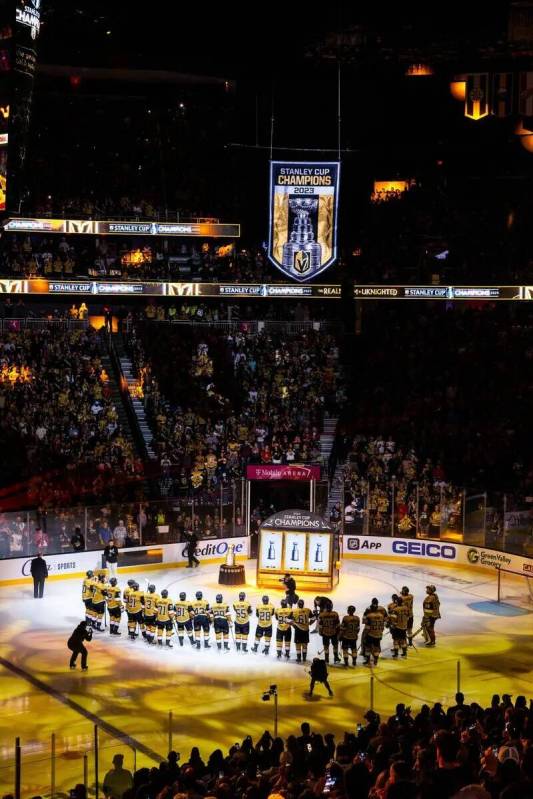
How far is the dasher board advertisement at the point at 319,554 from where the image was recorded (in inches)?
1069

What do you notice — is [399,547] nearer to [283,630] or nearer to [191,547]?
[191,547]

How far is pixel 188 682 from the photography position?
20312mm

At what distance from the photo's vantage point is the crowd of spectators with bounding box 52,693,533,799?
7.85 meters

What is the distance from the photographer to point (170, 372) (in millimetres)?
36531

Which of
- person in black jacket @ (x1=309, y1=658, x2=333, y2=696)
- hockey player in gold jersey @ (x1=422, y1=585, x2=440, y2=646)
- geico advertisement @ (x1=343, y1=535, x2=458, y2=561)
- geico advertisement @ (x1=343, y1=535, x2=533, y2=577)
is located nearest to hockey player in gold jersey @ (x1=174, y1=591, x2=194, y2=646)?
person in black jacket @ (x1=309, y1=658, x2=333, y2=696)

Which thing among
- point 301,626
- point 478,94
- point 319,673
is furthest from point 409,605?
point 478,94

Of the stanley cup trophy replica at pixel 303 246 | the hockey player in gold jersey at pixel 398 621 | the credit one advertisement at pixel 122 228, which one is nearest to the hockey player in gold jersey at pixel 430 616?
the hockey player in gold jersey at pixel 398 621

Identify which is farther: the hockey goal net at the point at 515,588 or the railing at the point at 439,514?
the railing at the point at 439,514

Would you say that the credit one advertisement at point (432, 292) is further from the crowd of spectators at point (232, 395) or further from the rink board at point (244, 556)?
the rink board at point (244, 556)

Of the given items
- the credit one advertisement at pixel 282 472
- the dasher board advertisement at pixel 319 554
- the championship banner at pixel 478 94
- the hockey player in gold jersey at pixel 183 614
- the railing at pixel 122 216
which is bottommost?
the hockey player in gold jersey at pixel 183 614

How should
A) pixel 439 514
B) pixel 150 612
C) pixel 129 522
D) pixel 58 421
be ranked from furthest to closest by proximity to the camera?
pixel 58 421 → pixel 439 514 → pixel 129 522 → pixel 150 612

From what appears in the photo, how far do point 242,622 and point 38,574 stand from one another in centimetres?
601

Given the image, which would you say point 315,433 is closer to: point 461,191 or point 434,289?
point 434,289

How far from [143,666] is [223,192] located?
22.9m
